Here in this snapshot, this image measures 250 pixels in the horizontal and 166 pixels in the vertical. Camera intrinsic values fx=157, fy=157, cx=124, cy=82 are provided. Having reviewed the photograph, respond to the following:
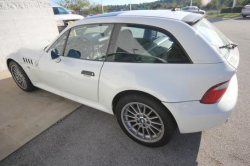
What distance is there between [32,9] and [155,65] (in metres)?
5.85

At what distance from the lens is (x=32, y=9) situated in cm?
557

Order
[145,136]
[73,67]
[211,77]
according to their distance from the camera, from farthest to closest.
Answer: [73,67]
[145,136]
[211,77]

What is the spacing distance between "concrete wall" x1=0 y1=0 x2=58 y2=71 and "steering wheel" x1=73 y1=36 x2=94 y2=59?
13.4 ft

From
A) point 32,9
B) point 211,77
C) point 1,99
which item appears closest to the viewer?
point 211,77

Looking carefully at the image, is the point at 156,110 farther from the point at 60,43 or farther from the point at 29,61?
the point at 29,61

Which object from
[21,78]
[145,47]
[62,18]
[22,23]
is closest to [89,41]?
[145,47]

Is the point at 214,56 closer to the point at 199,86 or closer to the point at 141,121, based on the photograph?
the point at 199,86

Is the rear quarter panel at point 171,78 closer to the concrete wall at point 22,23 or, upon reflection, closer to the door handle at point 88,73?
the door handle at point 88,73

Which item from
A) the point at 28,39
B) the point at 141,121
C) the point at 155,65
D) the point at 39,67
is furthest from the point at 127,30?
the point at 28,39

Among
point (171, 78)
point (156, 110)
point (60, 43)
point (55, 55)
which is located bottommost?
point (156, 110)

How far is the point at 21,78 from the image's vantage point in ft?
11.1

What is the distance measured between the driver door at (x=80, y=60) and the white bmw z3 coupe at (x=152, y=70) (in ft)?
0.04

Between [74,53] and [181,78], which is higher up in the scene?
[74,53]

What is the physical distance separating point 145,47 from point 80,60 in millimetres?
939
